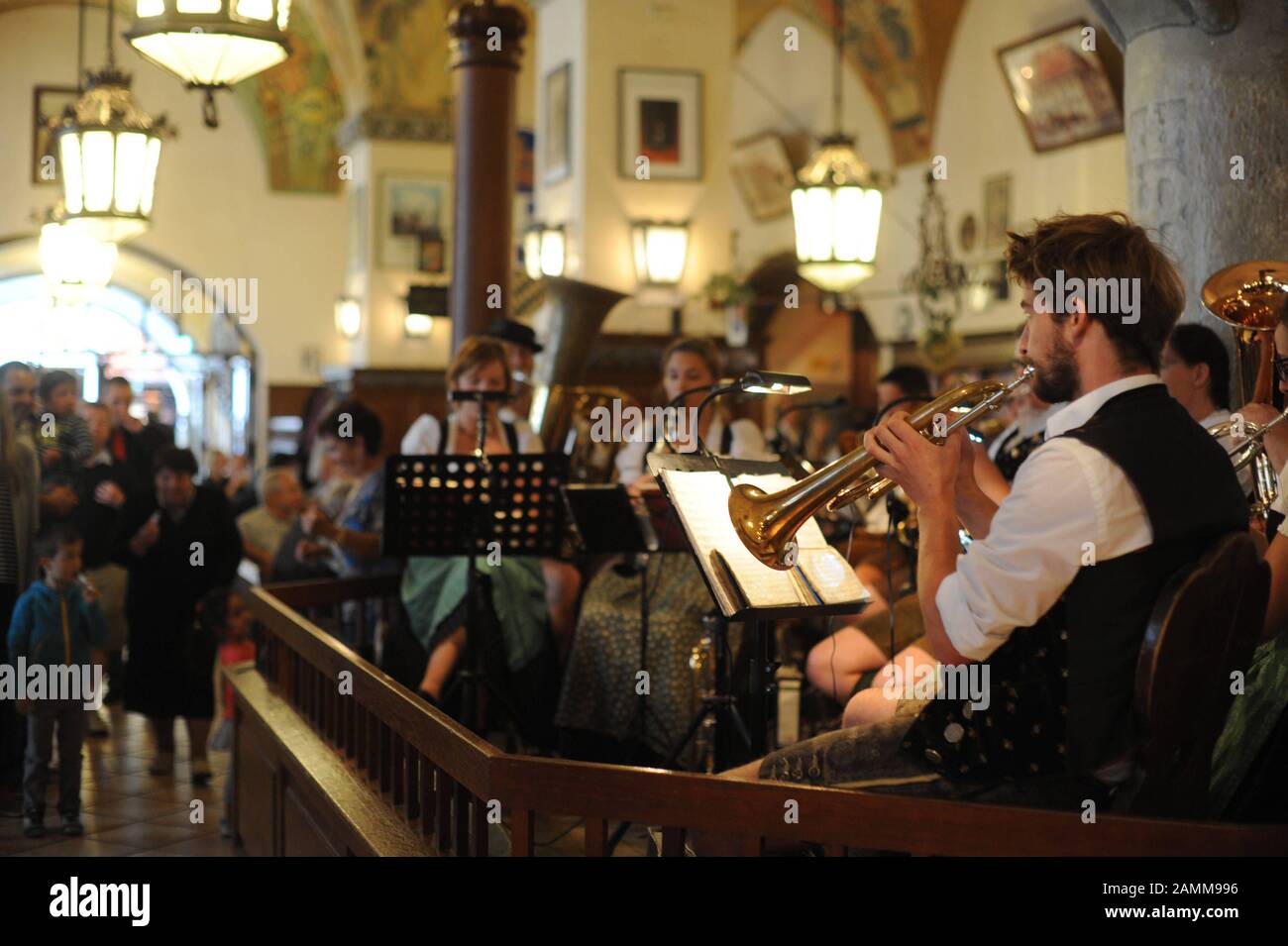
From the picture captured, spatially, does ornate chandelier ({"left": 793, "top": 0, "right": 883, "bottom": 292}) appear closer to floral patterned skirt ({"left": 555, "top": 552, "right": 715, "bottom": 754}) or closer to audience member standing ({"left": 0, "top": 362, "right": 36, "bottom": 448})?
floral patterned skirt ({"left": 555, "top": 552, "right": 715, "bottom": 754})

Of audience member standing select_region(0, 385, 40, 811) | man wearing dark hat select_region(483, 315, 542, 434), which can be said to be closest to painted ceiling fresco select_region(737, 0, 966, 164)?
man wearing dark hat select_region(483, 315, 542, 434)

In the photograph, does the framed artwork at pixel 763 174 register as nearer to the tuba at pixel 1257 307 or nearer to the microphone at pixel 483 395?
the microphone at pixel 483 395

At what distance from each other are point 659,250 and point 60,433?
15.2 ft

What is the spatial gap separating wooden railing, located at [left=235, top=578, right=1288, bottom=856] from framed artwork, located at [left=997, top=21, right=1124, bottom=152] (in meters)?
10.7

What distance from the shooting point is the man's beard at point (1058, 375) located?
9.05 feet

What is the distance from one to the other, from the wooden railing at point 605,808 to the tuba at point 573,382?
240 centimetres

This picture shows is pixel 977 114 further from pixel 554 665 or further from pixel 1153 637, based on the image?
pixel 1153 637

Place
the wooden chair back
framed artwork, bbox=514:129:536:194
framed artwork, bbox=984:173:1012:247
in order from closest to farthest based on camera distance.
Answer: the wooden chair back < framed artwork, bbox=984:173:1012:247 < framed artwork, bbox=514:129:536:194

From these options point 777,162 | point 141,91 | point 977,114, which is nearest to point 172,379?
point 141,91

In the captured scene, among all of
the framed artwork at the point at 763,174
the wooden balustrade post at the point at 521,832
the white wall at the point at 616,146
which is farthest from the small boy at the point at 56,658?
the framed artwork at the point at 763,174

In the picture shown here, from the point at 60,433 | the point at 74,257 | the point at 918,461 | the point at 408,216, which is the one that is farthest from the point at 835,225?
the point at 408,216

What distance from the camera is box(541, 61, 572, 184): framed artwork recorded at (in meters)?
10.8

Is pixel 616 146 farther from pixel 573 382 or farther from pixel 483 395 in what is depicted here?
pixel 483 395

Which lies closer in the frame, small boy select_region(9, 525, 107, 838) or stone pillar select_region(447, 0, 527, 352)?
small boy select_region(9, 525, 107, 838)
